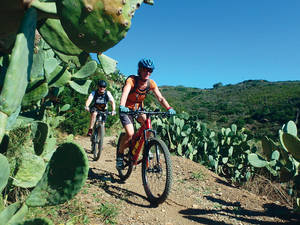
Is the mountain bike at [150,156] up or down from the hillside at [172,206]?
up

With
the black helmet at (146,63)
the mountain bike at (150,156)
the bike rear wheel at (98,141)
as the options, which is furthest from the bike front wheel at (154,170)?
the bike rear wheel at (98,141)

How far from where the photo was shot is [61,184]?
1033 mm

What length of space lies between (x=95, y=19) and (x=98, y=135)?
15.1 feet

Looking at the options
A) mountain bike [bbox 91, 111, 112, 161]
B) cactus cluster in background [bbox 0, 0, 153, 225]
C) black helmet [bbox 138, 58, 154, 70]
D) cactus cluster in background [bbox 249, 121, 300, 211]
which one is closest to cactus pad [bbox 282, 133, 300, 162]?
cactus cluster in background [bbox 249, 121, 300, 211]

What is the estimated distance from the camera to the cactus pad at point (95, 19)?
2.25 feet

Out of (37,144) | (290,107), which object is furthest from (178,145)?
(290,107)

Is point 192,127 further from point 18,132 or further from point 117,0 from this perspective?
point 117,0

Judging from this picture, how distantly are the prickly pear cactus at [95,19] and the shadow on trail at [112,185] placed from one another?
2.57 m

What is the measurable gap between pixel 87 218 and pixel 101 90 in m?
3.42

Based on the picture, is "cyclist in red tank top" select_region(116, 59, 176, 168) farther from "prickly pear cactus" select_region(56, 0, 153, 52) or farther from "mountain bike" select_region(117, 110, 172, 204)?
"prickly pear cactus" select_region(56, 0, 153, 52)

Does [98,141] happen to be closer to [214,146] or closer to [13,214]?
[214,146]

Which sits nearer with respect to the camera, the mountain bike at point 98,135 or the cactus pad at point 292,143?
the cactus pad at point 292,143

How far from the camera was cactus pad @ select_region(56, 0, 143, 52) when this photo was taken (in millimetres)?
687

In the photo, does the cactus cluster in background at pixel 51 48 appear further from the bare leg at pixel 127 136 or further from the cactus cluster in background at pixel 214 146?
the cactus cluster in background at pixel 214 146
